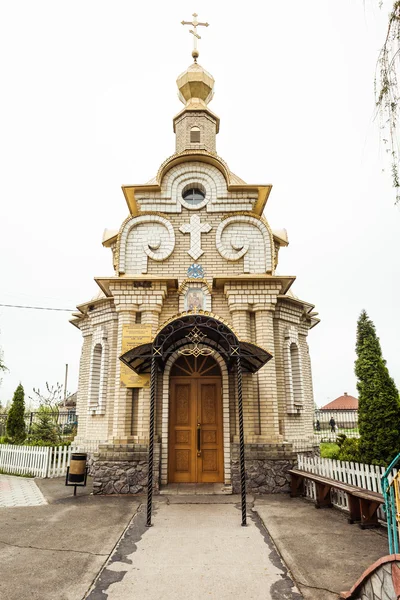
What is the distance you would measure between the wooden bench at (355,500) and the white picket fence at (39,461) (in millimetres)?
6954

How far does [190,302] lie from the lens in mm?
9750

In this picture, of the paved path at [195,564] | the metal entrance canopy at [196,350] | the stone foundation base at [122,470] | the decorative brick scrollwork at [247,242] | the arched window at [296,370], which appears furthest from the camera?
the arched window at [296,370]

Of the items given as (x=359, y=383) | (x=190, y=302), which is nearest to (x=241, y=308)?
(x=190, y=302)

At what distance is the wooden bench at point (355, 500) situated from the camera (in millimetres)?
5934

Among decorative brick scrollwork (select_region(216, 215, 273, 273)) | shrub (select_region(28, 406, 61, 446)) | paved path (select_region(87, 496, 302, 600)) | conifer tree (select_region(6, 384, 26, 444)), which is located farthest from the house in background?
paved path (select_region(87, 496, 302, 600))

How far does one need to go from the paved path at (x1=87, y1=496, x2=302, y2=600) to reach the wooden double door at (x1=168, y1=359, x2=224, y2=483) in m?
2.37

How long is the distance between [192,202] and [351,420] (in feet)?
68.1

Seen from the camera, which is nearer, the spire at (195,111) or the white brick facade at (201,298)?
the white brick facade at (201,298)

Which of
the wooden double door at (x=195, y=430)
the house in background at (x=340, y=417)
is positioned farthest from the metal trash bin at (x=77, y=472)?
the house in background at (x=340, y=417)

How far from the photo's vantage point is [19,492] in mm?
9055

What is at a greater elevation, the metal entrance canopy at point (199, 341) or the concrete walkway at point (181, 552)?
the metal entrance canopy at point (199, 341)

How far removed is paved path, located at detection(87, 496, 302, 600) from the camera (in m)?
3.95

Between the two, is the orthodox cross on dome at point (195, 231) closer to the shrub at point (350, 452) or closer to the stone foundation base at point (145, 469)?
the stone foundation base at point (145, 469)

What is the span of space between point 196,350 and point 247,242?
381 centimetres
